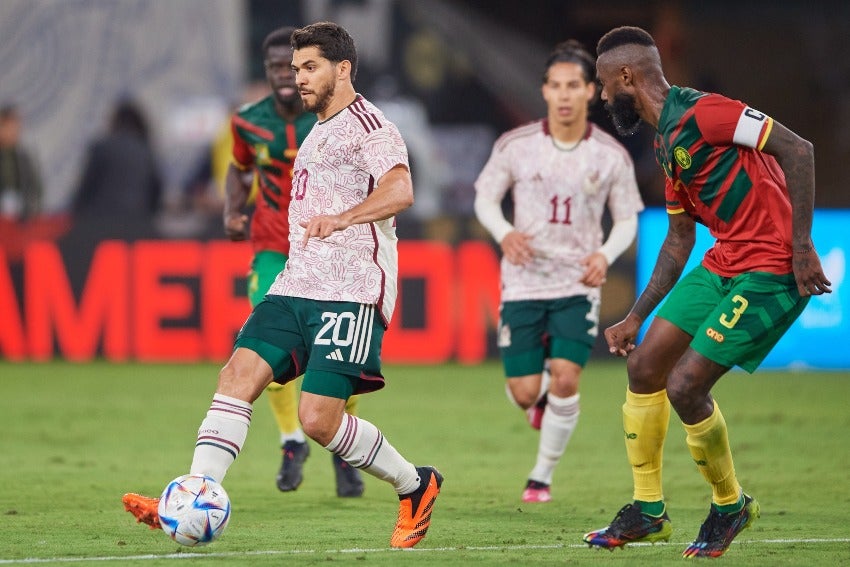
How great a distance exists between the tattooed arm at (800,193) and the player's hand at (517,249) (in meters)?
2.97

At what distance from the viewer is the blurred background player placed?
29.6 feet

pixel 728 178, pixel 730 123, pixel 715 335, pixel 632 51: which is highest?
pixel 632 51

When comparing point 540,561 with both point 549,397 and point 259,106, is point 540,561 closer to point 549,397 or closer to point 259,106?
point 549,397

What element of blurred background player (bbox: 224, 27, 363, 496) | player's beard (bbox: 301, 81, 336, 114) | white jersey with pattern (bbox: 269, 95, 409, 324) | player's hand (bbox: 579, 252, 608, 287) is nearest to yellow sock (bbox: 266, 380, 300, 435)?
blurred background player (bbox: 224, 27, 363, 496)

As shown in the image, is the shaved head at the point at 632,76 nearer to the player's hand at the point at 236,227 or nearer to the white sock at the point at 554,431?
the white sock at the point at 554,431

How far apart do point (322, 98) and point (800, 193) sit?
2.11 meters

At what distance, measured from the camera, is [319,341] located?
6.89 meters

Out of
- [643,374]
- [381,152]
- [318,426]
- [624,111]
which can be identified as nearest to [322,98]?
[381,152]

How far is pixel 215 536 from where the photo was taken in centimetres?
657

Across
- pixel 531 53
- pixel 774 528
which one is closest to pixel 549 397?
pixel 774 528

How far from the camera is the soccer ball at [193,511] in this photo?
254 inches

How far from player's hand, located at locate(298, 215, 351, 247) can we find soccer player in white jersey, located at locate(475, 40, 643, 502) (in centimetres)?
289

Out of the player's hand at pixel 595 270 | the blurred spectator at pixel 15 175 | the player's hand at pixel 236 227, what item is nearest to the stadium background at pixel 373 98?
the blurred spectator at pixel 15 175

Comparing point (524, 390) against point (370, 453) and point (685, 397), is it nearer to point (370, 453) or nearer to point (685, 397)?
point (370, 453)
